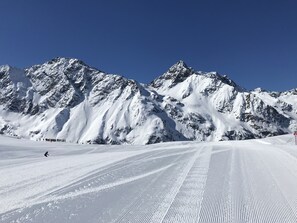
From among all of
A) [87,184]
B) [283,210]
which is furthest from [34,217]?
[283,210]

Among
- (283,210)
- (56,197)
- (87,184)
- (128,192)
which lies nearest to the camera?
(283,210)

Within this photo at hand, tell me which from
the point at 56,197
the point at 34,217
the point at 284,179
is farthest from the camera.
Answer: the point at 284,179

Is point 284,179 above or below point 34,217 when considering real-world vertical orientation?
above

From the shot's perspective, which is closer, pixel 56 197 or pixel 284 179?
pixel 56 197

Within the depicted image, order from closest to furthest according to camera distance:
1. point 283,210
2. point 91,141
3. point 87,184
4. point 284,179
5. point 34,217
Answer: point 34,217 < point 283,210 < point 87,184 < point 284,179 < point 91,141

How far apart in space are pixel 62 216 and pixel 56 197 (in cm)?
141

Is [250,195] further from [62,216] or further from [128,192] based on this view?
[62,216]

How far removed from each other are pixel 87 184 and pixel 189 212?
11.2ft

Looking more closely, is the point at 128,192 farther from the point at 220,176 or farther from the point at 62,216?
the point at 220,176

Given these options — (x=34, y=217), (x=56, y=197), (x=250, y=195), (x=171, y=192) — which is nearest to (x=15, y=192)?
(x=56, y=197)

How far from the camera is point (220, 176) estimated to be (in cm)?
970

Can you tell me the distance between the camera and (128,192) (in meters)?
7.62

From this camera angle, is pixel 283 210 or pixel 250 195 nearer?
pixel 283 210

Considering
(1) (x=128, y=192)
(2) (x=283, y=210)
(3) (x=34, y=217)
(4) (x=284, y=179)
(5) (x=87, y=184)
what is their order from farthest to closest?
(4) (x=284, y=179), (5) (x=87, y=184), (1) (x=128, y=192), (2) (x=283, y=210), (3) (x=34, y=217)
